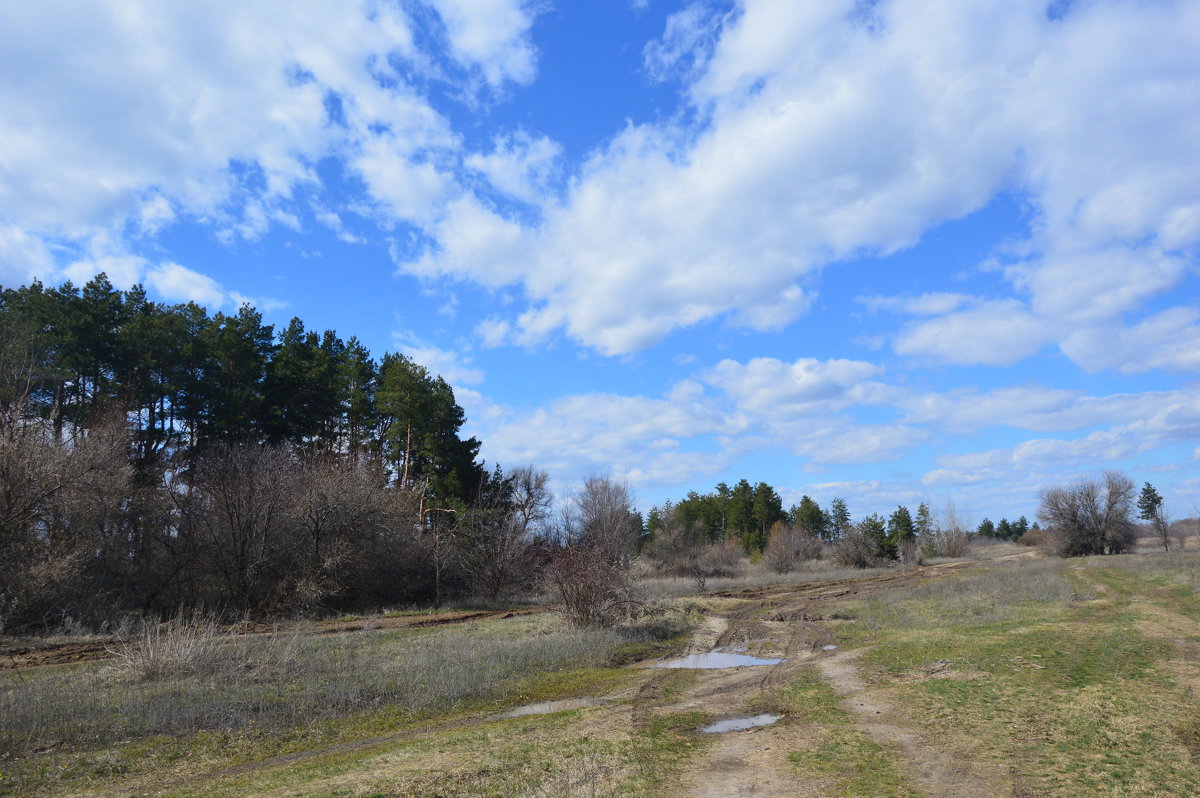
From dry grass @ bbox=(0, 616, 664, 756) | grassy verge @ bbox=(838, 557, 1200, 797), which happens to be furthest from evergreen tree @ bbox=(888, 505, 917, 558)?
dry grass @ bbox=(0, 616, 664, 756)

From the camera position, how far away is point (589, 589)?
2141cm

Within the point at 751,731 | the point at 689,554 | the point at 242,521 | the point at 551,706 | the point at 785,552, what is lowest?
the point at 551,706

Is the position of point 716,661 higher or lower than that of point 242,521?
lower

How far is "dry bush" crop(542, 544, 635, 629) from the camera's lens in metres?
21.4

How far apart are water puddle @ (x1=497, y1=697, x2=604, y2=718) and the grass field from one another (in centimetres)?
24

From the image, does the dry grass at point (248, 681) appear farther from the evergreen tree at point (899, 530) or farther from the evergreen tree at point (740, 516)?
the evergreen tree at point (740, 516)

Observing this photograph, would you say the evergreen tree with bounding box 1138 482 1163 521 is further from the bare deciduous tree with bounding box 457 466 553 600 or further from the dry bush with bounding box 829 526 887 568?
the bare deciduous tree with bounding box 457 466 553 600

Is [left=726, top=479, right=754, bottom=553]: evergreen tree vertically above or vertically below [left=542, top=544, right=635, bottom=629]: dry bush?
above

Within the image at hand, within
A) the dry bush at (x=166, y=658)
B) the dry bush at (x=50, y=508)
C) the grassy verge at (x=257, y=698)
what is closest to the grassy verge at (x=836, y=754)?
the grassy verge at (x=257, y=698)

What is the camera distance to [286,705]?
39.2 feet

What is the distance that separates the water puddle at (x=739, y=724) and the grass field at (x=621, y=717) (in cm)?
23

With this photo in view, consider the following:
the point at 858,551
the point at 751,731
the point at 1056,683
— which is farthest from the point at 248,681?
the point at 858,551

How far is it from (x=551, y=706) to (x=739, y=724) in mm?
3564

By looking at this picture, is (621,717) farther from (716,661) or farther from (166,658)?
(166,658)
